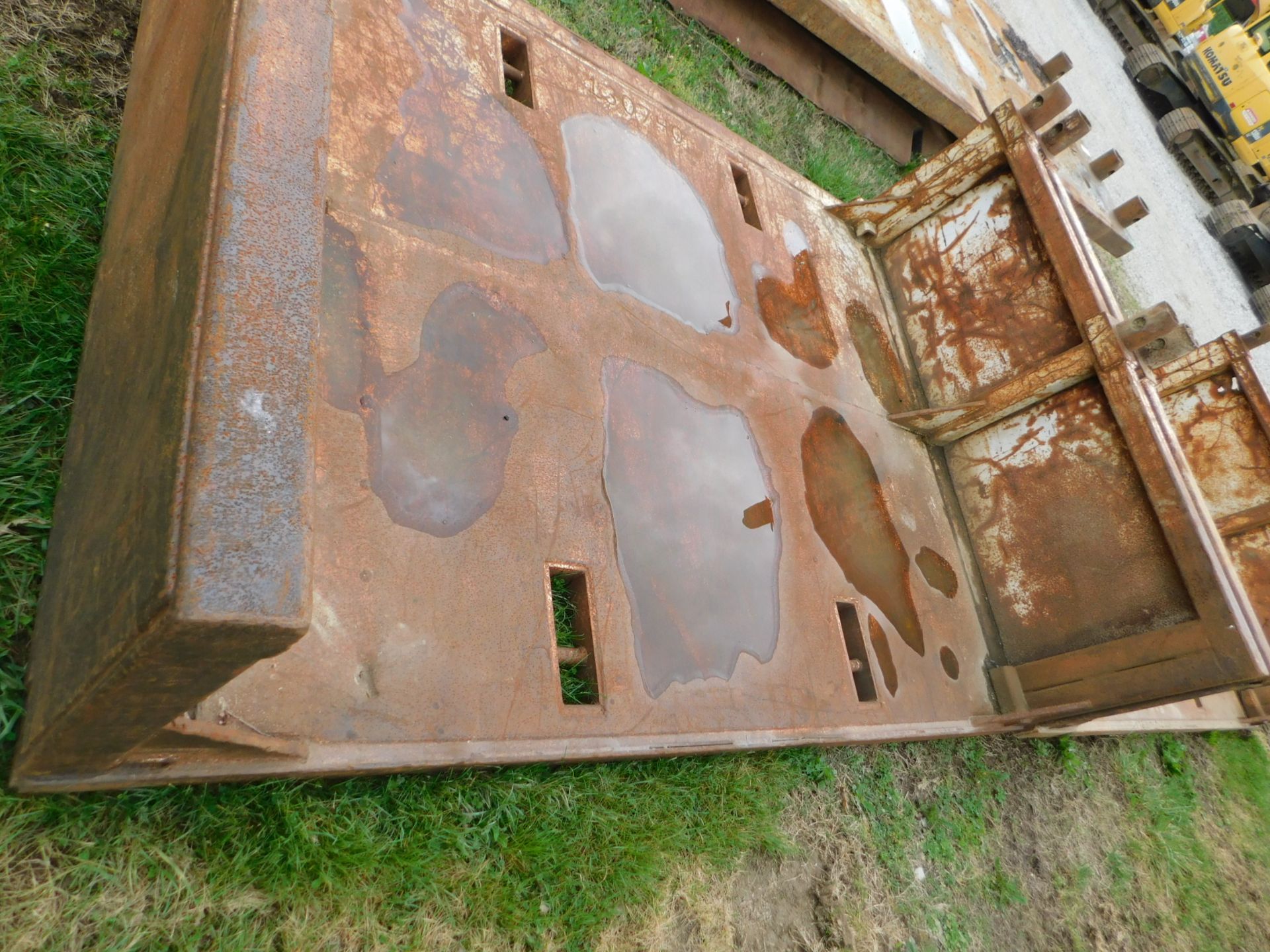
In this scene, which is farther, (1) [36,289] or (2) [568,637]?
(2) [568,637]

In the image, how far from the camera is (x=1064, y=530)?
3.74 metres

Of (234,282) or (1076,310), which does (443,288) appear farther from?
(1076,310)

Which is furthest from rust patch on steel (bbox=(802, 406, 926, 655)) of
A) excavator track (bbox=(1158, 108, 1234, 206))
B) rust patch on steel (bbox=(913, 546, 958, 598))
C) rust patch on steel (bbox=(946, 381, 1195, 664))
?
excavator track (bbox=(1158, 108, 1234, 206))

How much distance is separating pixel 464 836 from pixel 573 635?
613 millimetres

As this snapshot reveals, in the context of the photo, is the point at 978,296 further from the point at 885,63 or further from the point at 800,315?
the point at 885,63

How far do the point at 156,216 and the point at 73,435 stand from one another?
598 mm

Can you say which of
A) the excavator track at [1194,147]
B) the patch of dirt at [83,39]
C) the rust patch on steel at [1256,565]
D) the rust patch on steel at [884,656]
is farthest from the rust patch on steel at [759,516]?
the excavator track at [1194,147]

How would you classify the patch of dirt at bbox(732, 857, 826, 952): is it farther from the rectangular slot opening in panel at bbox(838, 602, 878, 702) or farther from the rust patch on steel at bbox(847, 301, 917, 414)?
the rust patch on steel at bbox(847, 301, 917, 414)

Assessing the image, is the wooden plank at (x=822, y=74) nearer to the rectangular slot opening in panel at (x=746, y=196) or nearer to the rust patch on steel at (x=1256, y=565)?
the rectangular slot opening in panel at (x=746, y=196)

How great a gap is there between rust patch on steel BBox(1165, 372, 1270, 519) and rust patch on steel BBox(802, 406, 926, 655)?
2349 millimetres

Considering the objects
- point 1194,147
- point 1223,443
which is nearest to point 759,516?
point 1223,443

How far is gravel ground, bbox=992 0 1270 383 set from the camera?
28.4 ft

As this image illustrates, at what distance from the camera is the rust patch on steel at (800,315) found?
3.61 m

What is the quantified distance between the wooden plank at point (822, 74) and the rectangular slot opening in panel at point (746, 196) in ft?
6.15
